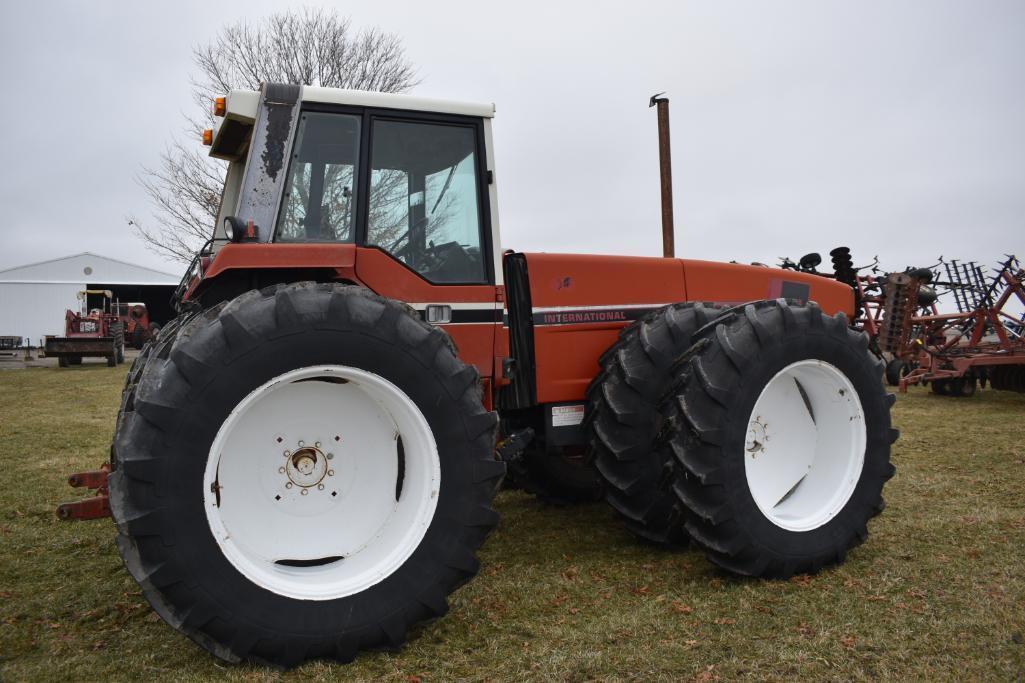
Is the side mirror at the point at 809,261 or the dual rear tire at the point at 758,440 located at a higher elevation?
the side mirror at the point at 809,261

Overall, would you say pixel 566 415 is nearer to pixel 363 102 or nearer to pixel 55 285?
pixel 363 102

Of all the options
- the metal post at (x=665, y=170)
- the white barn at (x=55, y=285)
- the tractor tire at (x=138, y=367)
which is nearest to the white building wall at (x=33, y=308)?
the white barn at (x=55, y=285)

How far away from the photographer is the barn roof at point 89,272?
42.1 m

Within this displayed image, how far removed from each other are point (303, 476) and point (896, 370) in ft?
42.7

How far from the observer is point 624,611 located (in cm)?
345

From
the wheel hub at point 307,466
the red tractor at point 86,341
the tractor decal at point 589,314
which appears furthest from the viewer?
the red tractor at point 86,341

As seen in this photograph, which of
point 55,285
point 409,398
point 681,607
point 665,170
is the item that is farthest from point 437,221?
point 55,285

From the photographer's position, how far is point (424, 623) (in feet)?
10.5

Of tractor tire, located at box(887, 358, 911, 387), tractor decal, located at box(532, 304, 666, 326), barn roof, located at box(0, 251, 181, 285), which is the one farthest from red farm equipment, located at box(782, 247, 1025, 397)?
barn roof, located at box(0, 251, 181, 285)

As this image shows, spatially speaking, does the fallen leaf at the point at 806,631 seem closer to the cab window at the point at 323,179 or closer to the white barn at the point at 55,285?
the cab window at the point at 323,179

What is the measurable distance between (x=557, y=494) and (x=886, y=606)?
2527 mm

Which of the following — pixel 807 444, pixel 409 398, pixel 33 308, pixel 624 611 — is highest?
pixel 33 308

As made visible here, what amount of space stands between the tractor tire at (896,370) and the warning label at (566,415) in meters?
11.1

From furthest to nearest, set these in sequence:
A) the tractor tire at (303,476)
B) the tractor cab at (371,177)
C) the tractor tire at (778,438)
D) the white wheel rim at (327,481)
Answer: the tractor tire at (778,438) → the tractor cab at (371,177) → the white wheel rim at (327,481) → the tractor tire at (303,476)
